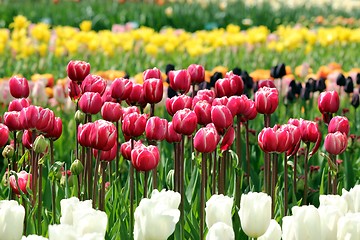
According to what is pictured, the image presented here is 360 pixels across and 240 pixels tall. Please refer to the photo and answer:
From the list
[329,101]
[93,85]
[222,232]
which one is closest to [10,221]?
[222,232]

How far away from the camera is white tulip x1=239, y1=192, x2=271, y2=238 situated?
2.09m

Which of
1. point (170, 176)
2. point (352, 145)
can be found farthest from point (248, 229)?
point (352, 145)

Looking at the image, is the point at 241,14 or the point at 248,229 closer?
the point at 248,229

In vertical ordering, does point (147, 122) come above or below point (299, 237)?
above

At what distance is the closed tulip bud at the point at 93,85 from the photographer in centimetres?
311

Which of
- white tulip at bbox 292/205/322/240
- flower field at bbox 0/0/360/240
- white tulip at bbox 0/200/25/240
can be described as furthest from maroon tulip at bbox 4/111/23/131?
white tulip at bbox 292/205/322/240

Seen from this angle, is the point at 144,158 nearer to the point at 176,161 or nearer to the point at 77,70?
the point at 176,161

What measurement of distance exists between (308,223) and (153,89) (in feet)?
4.02

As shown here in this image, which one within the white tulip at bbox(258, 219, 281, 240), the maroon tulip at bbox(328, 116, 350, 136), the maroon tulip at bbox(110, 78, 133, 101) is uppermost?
the maroon tulip at bbox(110, 78, 133, 101)

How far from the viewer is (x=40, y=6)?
12.9m

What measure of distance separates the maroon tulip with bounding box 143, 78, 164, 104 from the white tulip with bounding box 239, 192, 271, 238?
37.9 inches

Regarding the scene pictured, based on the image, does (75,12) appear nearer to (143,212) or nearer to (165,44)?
(165,44)

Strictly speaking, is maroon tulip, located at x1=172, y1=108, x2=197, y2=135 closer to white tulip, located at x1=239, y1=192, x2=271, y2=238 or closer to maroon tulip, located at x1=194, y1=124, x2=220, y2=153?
maroon tulip, located at x1=194, y1=124, x2=220, y2=153

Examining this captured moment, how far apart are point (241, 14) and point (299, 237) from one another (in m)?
11.8
